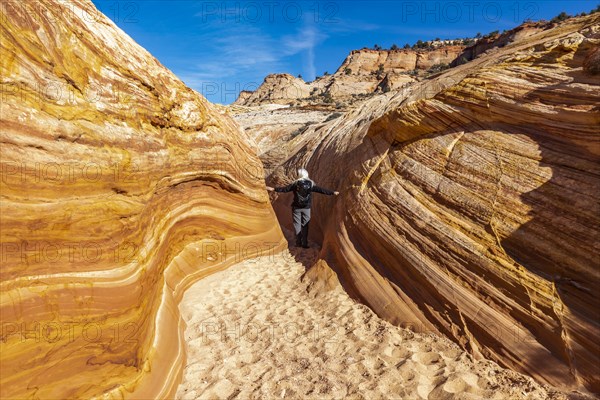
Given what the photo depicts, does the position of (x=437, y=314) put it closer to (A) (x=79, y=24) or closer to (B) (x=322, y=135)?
(A) (x=79, y=24)

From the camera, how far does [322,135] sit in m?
10.3

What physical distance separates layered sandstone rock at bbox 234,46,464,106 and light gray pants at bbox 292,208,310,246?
33496 millimetres

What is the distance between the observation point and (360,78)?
49.9 meters

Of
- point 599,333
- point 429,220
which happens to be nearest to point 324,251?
point 429,220

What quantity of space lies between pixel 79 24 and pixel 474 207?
486 cm

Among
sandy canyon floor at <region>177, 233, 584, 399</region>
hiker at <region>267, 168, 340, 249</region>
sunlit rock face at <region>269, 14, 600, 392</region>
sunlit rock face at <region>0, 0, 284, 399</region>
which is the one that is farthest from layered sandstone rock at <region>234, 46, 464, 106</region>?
sandy canyon floor at <region>177, 233, 584, 399</region>

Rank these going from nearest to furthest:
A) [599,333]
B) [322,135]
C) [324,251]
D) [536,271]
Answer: [599,333], [536,271], [324,251], [322,135]

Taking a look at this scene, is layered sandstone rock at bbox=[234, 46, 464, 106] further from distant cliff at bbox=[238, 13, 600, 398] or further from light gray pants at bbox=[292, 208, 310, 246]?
distant cliff at bbox=[238, 13, 600, 398]

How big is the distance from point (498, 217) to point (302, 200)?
3890mm

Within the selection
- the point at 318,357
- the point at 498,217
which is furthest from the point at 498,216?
the point at 318,357

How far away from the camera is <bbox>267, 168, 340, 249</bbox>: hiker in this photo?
718 cm

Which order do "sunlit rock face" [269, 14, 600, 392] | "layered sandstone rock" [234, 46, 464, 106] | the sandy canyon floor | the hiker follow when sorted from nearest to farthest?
the sandy canyon floor < "sunlit rock face" [269, 14, 600, 392] < the hiker < "layered sandstone rock" [234, 46, 464, 106]

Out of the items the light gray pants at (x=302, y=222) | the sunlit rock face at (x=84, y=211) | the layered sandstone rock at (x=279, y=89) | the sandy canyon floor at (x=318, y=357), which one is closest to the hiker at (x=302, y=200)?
the light gray pants at (x=302, y=222)

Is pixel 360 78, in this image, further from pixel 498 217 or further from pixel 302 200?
pixel 498 217
